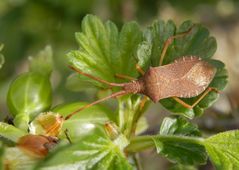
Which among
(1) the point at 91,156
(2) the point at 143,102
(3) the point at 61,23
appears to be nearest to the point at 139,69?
(2) the point at 143,102

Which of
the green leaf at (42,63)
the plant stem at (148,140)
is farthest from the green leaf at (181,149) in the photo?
the green leaf at (42,63)

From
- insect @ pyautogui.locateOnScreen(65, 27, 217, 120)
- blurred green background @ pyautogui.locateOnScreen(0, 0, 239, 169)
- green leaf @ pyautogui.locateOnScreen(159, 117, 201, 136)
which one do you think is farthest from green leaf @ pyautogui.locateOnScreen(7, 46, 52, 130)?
blurred green background @ pyautogui.locateOnScreen(0, 0, 239, 169)

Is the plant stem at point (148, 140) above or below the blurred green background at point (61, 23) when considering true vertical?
below

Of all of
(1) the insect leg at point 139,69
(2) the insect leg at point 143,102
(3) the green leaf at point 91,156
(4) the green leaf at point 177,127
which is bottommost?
(4) the green leaf at point 177,127

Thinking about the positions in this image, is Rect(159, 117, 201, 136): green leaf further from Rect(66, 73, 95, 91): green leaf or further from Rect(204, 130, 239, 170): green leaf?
Rect(66, 73, 95, 91): green leaf

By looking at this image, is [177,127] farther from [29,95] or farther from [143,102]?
[29,95]

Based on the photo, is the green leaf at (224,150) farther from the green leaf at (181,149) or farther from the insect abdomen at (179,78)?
the insect abdomen at (179,78)
